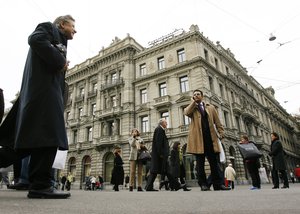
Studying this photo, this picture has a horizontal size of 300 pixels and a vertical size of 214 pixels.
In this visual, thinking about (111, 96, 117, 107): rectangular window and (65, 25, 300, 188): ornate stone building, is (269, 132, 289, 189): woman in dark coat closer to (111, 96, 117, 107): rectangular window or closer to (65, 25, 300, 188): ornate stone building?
(65, 25, 300, 188): ornate stone building

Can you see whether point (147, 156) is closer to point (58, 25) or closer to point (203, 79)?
point (58, 25)

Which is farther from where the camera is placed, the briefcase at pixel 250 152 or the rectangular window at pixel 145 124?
the rectangular window at pixel 145 124

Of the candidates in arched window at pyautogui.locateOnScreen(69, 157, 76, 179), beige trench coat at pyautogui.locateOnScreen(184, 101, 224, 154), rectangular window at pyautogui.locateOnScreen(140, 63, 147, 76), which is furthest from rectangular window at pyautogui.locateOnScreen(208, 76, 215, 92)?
beige trench coat at pyautogui.locateOnScreen(184, 101, 224, 154)

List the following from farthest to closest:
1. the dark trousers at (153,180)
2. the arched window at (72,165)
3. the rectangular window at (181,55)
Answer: the arched window at (72,165)
the rectangular window at (181,55)
the dark trousers at (153,180)

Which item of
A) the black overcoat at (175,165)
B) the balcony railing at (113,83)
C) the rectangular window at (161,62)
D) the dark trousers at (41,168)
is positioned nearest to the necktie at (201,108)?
the dark trousers at (41,168)

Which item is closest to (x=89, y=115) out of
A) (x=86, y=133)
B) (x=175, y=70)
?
(x=86, y=133)

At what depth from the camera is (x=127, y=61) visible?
26.5m

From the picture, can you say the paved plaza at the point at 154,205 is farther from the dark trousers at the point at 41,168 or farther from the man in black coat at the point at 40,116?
the man in black coat at the point at 40,116

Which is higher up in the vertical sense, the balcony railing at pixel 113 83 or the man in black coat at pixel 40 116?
the balcony railing at pixel 113 83

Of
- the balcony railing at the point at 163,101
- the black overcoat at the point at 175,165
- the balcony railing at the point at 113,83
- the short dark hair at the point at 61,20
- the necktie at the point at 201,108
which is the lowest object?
the black overcoat at the point at 175,165

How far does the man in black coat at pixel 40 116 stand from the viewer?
2178mm

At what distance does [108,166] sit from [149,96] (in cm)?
856

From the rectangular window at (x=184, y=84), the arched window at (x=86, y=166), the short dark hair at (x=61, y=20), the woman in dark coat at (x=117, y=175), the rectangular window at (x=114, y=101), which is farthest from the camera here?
the rectangular window at (x=114, y=101)

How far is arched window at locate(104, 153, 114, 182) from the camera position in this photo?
2351 centimetres
